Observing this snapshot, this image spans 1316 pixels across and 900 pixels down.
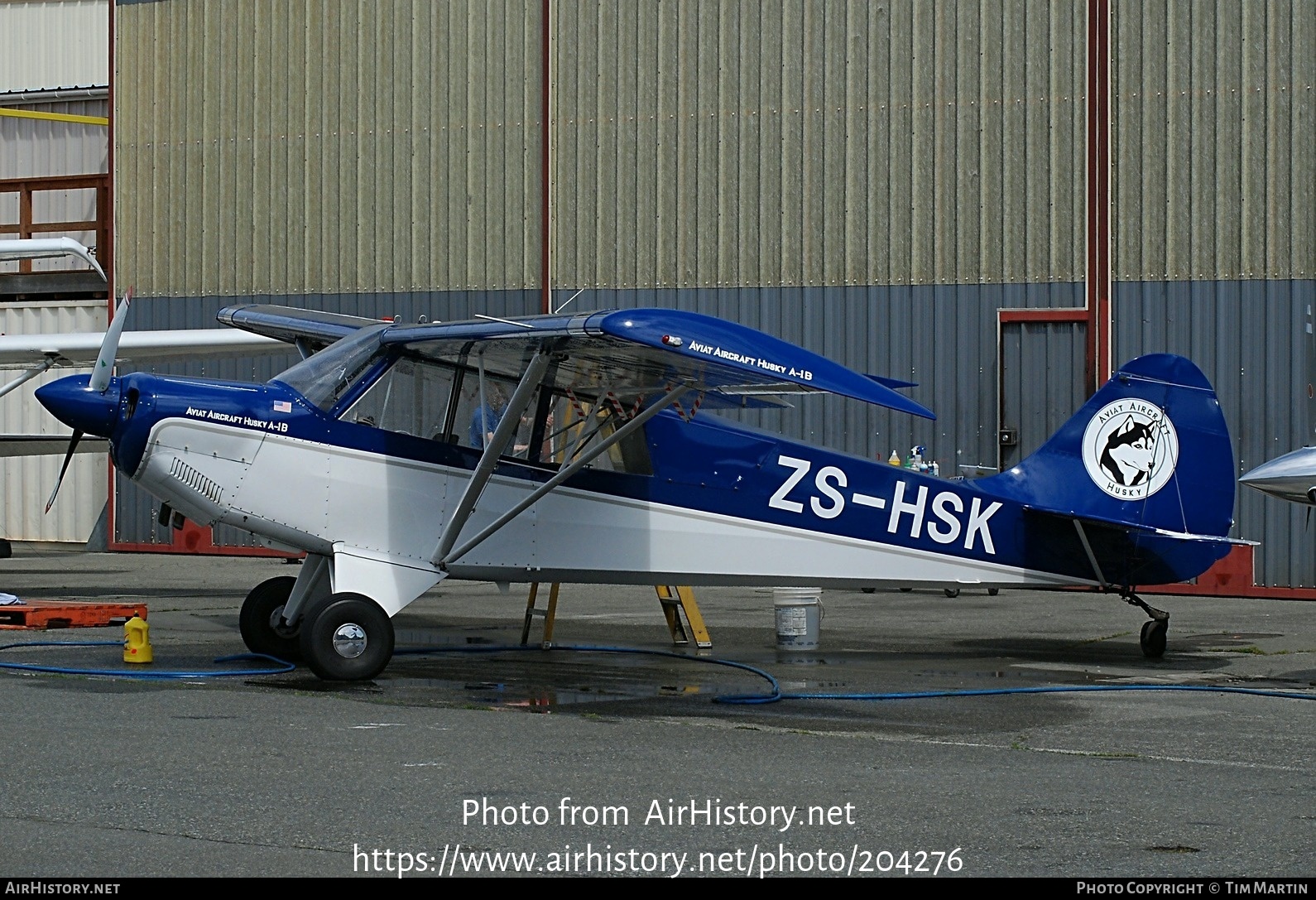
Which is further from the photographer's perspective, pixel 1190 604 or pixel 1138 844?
pixel 1190 604

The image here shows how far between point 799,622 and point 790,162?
10.7 meters

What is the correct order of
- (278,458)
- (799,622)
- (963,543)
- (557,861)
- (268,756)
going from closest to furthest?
(557,861)
(268,756)
(278,458)
(963,543)
(799,622)

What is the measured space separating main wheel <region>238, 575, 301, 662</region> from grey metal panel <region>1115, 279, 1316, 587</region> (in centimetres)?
1260

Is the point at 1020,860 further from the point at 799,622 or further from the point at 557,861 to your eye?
the point at 799,622

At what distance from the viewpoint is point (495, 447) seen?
998 cm

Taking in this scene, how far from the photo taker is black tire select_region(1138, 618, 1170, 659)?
38.4ft

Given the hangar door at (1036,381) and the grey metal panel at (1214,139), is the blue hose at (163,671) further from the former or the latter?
the grey metal panel at (1214,139)

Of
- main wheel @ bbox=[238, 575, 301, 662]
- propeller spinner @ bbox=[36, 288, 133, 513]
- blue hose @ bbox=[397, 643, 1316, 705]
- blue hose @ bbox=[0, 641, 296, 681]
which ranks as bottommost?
blue hose @ bbox=[397, 643, 1316, 705]

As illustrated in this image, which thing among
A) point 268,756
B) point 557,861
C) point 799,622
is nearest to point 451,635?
point 799,622

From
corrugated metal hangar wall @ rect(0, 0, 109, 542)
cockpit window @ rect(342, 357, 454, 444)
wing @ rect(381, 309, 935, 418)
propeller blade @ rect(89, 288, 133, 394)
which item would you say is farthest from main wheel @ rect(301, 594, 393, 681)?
corrugated metal hangar wall @ rect(0, 0, 109, 542)

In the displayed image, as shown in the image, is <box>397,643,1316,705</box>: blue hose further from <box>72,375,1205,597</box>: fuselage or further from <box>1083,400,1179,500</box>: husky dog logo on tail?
<box>1083,400,1179,500</box>: husky dog logo on tail

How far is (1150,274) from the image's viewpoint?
20078 mm

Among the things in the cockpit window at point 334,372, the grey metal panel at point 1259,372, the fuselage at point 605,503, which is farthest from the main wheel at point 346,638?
the grey metal panel at point 1259,372

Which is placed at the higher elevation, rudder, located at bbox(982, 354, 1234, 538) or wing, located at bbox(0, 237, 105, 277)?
wing, located at bbox(0, 237, 105, 277)
